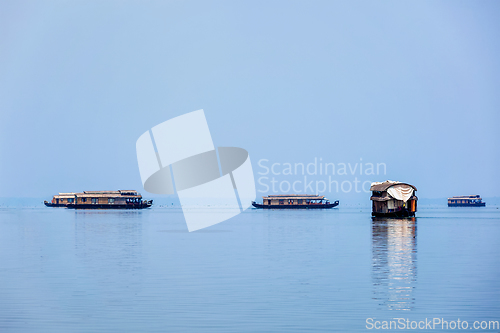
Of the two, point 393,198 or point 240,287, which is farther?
point 393,198

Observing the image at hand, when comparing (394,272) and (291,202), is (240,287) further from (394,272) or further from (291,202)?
(291,202)

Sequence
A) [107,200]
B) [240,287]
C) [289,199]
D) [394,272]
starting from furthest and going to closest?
[289,199], [107,200], [394,272], [240,287]

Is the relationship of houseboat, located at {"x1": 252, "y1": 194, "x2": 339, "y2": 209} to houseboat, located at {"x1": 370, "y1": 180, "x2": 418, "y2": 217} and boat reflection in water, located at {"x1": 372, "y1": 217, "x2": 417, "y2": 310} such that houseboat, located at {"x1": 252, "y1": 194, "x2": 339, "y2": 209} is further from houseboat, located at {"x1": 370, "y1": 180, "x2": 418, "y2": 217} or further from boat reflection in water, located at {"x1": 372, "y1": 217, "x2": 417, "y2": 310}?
boat reflection in water, located at {"x1": 372, "y1": 217, "x2": 417, "y2": 310}

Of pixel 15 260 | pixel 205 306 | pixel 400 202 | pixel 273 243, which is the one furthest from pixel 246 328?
pixel 400 202

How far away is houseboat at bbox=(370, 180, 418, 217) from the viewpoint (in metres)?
81.4

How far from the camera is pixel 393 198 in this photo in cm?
8231

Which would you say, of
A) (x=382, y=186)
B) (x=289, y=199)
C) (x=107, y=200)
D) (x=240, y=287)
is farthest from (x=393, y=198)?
(x=107, y=200)

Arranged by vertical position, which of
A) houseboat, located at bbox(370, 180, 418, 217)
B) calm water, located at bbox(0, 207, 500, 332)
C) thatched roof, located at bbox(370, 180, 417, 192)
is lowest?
calm water, located at bbox(0, 207, 500, 332)

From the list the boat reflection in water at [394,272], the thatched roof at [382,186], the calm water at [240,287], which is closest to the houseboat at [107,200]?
the thatched roof at [382,186]

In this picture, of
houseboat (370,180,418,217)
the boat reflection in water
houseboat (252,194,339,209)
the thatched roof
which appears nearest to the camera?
the boat reflection in water

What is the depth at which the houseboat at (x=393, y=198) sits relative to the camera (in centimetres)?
8138

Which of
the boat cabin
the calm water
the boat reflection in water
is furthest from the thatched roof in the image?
the boat cabin

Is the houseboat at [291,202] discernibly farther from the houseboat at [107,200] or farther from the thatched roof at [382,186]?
the thatched roof at [382,186]

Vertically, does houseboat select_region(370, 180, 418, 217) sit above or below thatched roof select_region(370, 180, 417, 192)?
below
